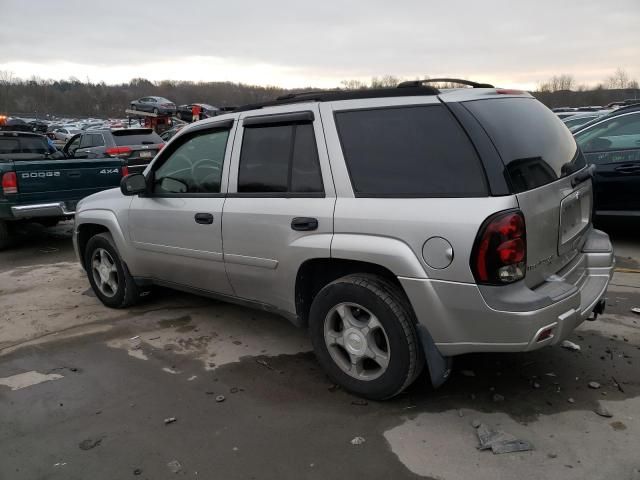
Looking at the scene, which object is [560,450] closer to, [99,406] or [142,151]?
[99,406]

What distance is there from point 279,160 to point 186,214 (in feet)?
3.32

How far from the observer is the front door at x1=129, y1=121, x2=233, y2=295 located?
12.6 ft

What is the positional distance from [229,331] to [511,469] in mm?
2602

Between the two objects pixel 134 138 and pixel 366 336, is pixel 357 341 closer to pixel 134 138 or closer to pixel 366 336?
pixel 366 336

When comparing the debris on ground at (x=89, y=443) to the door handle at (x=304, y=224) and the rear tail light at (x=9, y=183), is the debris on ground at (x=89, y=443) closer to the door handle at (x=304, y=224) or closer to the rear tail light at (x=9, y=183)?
the door handle at (x=304, y=224)

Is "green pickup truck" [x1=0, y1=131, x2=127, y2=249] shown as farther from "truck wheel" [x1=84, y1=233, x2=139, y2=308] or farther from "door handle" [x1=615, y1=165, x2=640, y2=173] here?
"door handle" [x1=615, y1=165, x2=640, y2=173]

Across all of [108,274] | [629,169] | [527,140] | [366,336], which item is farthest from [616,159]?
[108,274]

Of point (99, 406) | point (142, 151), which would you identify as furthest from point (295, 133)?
point (142, 151)

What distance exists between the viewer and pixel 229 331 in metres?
4.41

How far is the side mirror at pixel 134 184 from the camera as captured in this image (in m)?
4.29

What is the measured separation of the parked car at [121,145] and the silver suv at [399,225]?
29.6 feet

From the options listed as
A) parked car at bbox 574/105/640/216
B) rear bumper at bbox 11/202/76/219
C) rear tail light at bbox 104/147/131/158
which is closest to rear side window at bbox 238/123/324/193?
parked car at bbox 574/105/640/216

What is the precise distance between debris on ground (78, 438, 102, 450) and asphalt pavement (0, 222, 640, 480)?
0.04ft

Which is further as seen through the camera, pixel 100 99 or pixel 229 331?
pixel 100 99
